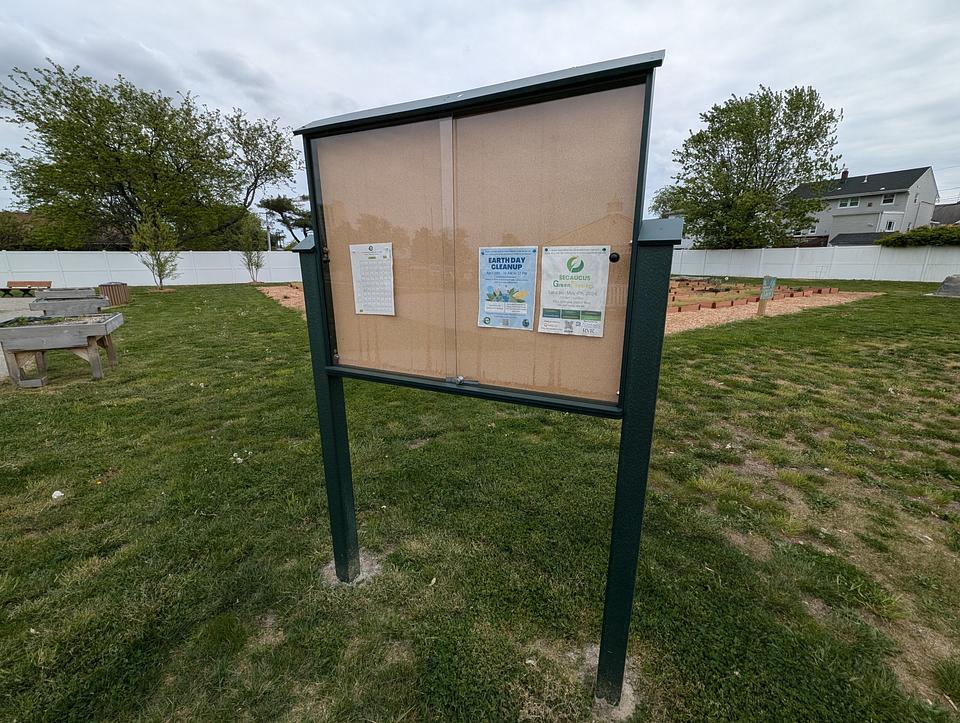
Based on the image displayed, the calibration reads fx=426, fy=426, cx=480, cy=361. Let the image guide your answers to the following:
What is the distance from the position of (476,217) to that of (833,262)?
106 ft

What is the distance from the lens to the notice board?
1.37 meters

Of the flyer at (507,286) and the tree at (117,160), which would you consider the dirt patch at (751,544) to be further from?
the tree at (117,160)

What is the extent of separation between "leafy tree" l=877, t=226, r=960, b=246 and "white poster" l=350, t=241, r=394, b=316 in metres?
32.0

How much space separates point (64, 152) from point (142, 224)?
9605 millimetres

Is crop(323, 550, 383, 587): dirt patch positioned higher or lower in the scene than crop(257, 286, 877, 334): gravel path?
lower

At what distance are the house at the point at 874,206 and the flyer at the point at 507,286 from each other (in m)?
43.9

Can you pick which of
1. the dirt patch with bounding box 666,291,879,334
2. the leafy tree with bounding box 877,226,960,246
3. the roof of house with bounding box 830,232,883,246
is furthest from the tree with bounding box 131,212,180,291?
the roof of house with bounding box 830,232,883,246

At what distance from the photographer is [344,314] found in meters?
2.04

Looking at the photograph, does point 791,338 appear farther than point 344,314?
Yes

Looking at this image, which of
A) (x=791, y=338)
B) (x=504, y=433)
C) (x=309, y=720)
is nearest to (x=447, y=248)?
(x=309, y=720)

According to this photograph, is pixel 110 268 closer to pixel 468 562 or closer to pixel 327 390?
pixel 327 390

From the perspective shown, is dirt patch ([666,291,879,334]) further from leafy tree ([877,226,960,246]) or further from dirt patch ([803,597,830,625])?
leafy tree ([877,226,960,246])

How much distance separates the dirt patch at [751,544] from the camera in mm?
2525

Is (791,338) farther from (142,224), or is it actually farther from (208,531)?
(142,224)
